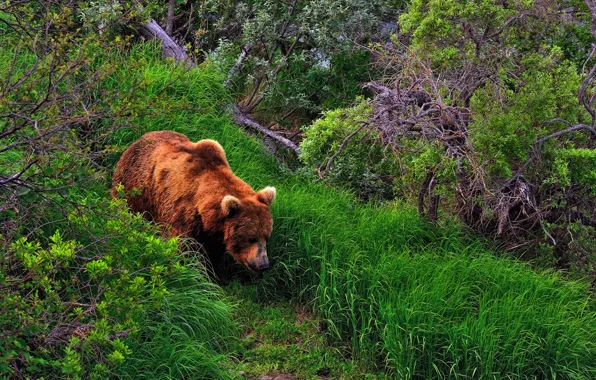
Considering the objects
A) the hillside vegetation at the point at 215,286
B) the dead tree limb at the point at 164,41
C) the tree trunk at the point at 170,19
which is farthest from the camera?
the tree trunk at the point at 170,19

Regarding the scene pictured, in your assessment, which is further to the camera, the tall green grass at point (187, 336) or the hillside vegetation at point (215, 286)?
the tall green grass at point (187, 336)

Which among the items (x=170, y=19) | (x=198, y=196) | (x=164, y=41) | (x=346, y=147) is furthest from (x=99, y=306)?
(x=170, y=19)

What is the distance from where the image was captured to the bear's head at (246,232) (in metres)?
6.21

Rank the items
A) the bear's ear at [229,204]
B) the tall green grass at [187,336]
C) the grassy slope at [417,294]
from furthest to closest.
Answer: the bear's ear at [229,204] < the grassy slope at [417,294] < the tall green grass at [187,336]

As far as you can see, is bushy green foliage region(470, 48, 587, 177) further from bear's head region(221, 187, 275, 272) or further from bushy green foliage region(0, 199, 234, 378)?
bushy green foliage region(0, 199, 234, 378)

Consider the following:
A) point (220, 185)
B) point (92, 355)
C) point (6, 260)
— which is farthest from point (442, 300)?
point (6, 260)

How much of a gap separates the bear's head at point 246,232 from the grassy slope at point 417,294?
1.42ft

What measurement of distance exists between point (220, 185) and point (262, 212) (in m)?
0.42

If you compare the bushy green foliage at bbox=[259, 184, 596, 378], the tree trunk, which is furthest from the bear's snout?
the tree trunk

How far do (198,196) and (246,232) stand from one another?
540 mm

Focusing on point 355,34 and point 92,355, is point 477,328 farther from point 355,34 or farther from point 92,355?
point 355,34

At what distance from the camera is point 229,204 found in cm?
614

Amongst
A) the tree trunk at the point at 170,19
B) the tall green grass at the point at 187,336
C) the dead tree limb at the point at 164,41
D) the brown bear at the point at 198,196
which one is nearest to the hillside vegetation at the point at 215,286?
the tall green grass at the point at 187,336

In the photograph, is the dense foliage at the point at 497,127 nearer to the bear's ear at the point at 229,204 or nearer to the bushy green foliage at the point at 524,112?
the bushy green foliage at the point at 524,112
